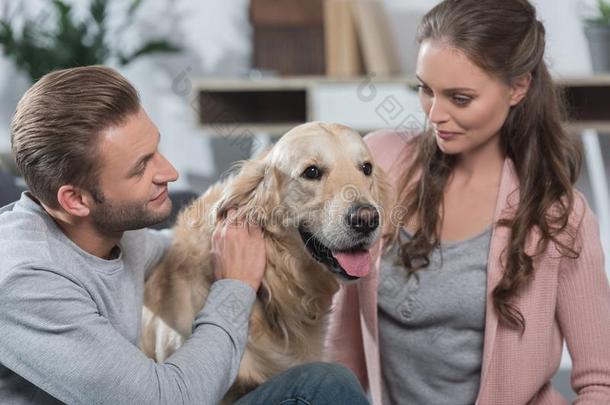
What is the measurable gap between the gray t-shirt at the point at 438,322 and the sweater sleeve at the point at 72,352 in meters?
0.60

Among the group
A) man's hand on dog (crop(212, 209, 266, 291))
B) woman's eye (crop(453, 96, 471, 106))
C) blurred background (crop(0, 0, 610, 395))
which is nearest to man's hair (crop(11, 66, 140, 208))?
man's hand on dog (crop(212, 209, 266, 291))

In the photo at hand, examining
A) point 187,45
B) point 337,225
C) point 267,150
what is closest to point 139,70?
point 187,45

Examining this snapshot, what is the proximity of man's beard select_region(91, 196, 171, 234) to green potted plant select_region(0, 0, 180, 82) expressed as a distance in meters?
2.08

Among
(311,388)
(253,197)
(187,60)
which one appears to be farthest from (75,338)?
(187,60)

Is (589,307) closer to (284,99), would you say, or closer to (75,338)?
(75,338)

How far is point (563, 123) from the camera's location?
1.66 metres

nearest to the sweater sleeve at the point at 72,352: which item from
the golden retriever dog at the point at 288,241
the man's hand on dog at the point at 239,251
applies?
the man's hand on dog at the point at 239,251

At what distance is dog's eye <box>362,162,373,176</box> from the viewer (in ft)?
4.96

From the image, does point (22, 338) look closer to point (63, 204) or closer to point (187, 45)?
point (63, 204)

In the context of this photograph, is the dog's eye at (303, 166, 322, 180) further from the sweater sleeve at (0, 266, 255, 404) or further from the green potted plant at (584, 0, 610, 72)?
the green potted plant at (584, 0, 610, 72)

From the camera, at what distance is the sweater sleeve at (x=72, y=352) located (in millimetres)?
1044

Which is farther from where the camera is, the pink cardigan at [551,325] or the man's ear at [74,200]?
the pink cardigan at [551,325]

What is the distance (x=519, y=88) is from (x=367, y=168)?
1.16 feet

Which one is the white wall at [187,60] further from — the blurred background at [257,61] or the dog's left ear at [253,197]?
the dog's left ear at [253,197]
